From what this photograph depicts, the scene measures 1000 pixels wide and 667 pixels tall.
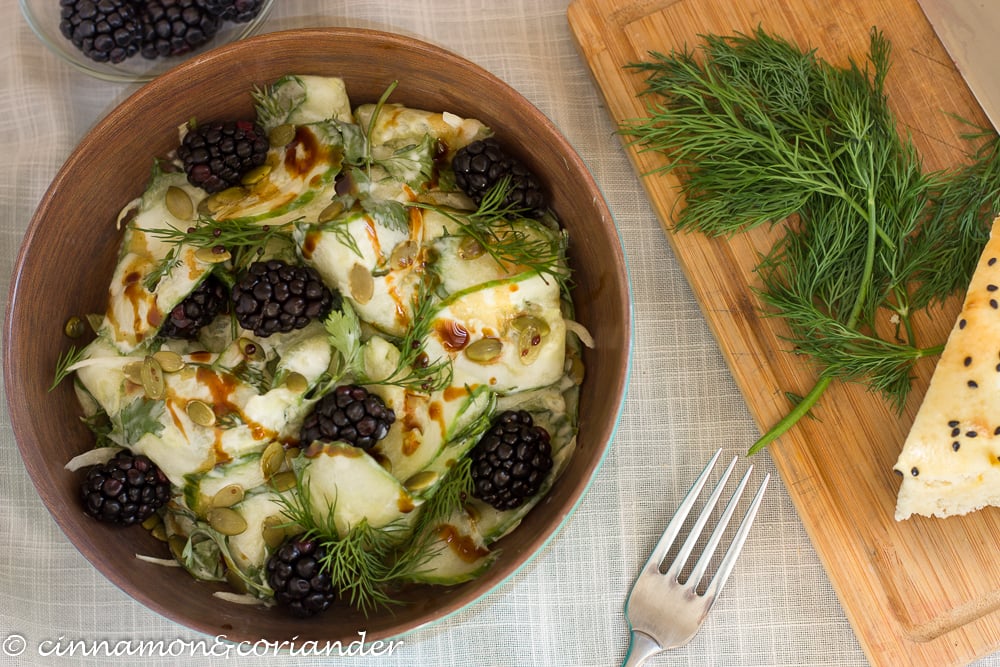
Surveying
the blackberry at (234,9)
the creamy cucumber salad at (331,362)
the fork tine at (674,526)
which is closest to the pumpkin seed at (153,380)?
the creamy cucumber salad at (331,362)

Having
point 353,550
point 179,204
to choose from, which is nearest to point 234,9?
point 179,204

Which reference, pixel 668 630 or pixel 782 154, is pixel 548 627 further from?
pixel 782 154

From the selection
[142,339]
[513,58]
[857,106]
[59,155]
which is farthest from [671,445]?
[59,155]

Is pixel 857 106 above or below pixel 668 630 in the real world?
above

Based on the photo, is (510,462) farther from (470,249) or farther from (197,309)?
(197,309)

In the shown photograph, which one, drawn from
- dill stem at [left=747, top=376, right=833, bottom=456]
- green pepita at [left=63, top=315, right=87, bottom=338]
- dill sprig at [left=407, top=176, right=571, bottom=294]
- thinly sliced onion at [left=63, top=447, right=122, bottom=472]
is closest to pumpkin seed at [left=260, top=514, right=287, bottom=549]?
thinly sliced onion at [left=63, top=447, right=122, bottom=472]

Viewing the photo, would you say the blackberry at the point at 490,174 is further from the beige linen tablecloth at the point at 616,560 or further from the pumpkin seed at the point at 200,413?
the pumpkin seed at the point at 200,413
